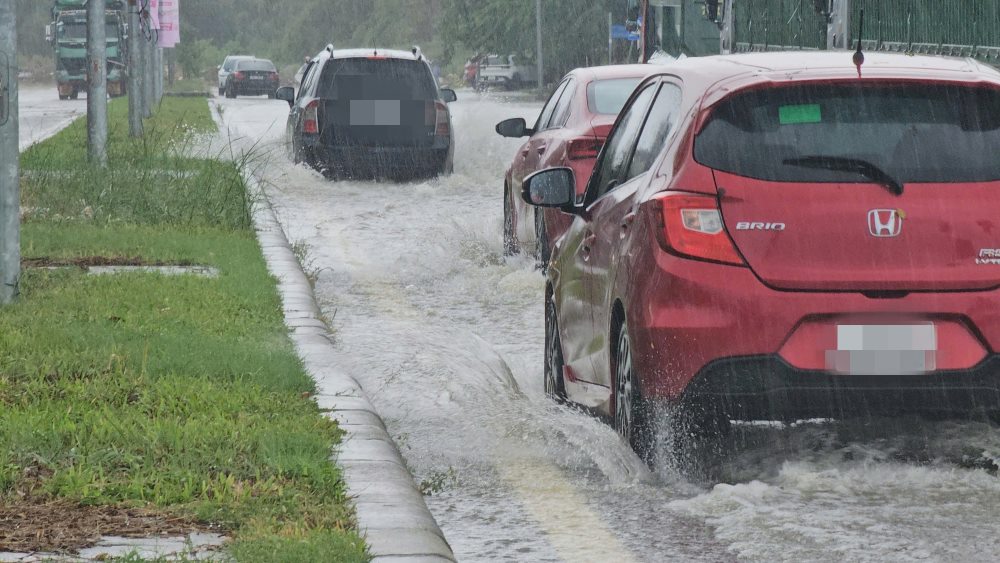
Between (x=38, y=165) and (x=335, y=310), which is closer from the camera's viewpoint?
(x=335, y=310)

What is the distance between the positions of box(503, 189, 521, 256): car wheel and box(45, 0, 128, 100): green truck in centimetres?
4526

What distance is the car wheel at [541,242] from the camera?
12.5m

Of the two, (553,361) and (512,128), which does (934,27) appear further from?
(553,361)

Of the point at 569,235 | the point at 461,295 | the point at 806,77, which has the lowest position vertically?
the point at 461,295

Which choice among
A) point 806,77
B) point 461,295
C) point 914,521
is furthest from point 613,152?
point 461,295

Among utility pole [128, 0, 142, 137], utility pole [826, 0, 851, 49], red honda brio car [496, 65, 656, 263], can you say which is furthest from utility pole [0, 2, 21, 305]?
utility pole [128, 0, 142, 137]

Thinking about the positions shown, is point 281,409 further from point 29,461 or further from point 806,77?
point 806,77

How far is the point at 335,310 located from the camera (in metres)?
10.8

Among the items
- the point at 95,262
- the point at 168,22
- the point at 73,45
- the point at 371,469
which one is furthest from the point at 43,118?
the point at 371,469

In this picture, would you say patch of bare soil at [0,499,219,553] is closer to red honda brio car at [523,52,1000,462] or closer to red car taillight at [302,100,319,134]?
red honda brio car at [523,52,1000,462]

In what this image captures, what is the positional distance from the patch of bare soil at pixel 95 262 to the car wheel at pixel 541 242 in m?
2.40

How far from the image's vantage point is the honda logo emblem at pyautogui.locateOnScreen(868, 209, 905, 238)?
19.5ft

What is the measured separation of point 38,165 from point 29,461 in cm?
1177

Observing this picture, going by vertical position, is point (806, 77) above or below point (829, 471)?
above
